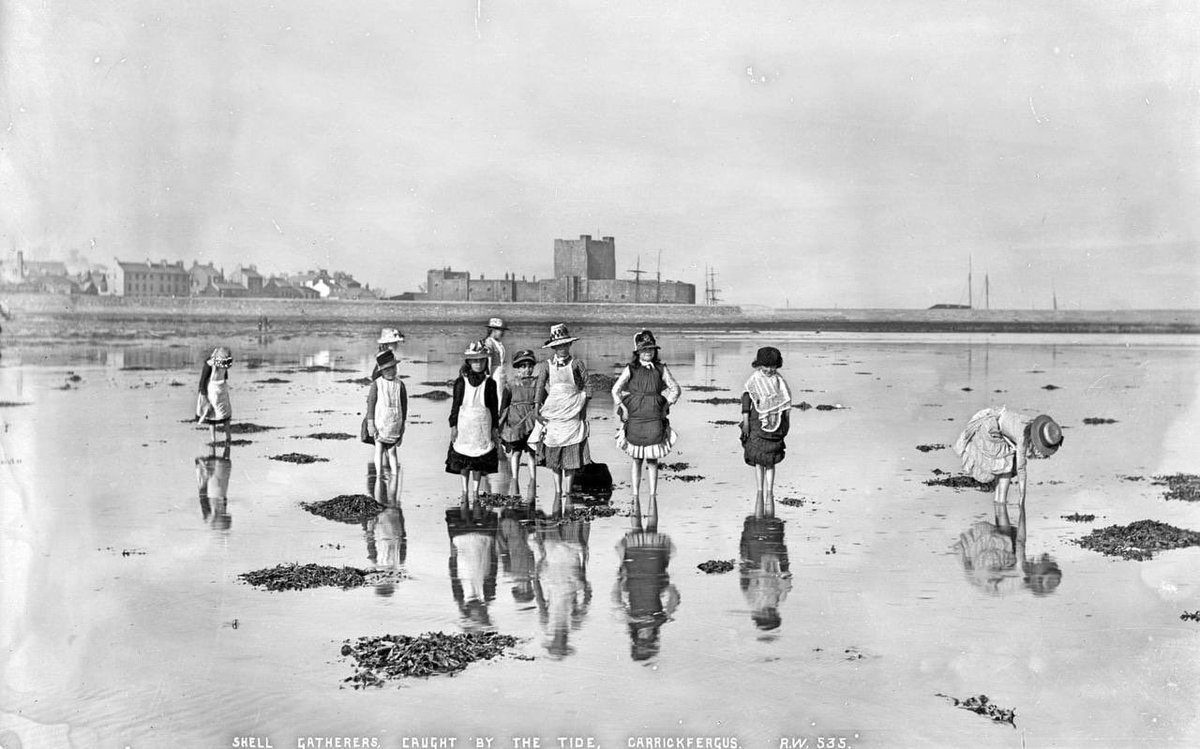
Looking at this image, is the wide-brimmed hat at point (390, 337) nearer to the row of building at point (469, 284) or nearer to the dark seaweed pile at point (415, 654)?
the dark seaweed pile at point (415, 654)

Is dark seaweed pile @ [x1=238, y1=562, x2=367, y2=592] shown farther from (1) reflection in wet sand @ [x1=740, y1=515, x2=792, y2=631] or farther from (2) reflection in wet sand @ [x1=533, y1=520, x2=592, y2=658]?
(1) reflection in wet sand @ [x1=740, y1=515, x2=792, y2=631]

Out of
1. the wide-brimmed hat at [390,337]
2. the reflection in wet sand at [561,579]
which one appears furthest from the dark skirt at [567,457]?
the wide-brimmed hat at [390,337]

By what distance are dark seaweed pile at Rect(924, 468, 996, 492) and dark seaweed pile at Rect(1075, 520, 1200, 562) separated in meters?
2.36

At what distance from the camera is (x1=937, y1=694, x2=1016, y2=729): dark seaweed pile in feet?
19.9

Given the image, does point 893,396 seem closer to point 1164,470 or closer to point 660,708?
point 1164,470

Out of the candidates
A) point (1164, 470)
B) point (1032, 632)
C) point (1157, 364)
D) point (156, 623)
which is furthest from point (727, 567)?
point (1157, 364)

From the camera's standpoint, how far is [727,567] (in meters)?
9.05

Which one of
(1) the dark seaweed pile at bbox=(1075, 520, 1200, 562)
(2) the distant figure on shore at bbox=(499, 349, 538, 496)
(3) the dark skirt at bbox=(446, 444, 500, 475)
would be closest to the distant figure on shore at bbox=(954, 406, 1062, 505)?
(1) the dark seaweed pile at bbox=(1075, 520, 1200, 562)

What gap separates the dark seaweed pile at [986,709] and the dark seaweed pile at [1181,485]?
7.59 meters

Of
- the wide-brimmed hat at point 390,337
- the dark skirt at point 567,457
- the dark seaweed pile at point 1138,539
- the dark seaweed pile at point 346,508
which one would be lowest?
the dark seaweed pile at point 1138,539

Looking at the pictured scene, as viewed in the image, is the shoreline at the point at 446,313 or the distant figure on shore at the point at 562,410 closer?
the distant figure on shore at the point at 562,410

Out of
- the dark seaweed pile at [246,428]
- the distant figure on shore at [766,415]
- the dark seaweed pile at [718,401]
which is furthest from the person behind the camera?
the dark seaweed pile at [718,401]

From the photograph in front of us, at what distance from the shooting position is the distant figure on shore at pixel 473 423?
1162cm

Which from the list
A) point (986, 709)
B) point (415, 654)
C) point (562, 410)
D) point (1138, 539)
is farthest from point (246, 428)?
point (986, 709)
